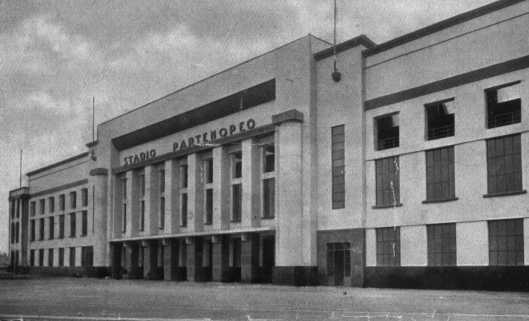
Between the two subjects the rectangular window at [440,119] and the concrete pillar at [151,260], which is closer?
the rectangular window at [440,119]

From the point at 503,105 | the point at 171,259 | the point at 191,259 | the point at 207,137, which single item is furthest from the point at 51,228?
the point at 503,105

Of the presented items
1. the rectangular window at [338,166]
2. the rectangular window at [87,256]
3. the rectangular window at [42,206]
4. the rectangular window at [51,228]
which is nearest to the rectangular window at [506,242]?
the rectangular window at [338,166]

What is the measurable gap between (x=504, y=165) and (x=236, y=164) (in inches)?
819

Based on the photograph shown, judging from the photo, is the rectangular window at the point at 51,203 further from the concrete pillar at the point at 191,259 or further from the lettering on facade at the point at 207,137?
the concrete pillar at the point at 191,259

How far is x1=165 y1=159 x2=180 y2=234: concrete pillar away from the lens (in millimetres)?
50812

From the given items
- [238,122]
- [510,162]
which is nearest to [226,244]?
[238,122]

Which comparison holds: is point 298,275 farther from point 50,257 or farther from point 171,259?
point 50,257

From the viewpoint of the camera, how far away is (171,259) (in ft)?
167

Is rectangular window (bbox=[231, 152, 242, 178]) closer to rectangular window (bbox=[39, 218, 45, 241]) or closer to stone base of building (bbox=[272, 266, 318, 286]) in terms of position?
stone base of building (bbox=[272, 266, 318, 286])

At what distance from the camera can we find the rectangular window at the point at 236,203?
45281 millimetres

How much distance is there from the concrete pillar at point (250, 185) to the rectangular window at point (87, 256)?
26557 mm

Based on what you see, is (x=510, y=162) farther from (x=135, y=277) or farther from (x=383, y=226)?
(x=135, y=277)

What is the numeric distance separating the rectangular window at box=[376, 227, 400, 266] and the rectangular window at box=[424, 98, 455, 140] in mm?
5482

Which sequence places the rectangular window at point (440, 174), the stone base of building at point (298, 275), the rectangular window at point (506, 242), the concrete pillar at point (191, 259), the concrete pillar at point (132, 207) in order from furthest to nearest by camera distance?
the concrete pillar at point (132, 207) < the concrete pillar at point (191, 259) < the stone base of building at point (298, 275) < the rectangular window at point (440, 174) < the rectangular window at point (506, 242)
